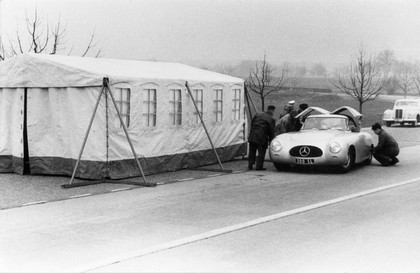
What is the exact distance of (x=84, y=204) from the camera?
974 cm

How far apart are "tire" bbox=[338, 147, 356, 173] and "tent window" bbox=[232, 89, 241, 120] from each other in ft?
13.7

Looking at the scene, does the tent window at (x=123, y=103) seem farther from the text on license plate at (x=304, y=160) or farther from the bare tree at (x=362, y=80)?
the bare tree at (x=362, y=80)

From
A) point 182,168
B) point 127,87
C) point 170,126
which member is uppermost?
point 127,87

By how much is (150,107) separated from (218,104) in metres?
3.14

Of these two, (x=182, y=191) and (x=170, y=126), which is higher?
(x=170, y=126)

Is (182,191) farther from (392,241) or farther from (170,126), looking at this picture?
(392,241)

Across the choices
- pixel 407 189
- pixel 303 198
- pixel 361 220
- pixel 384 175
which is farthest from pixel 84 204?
pixel 384 175

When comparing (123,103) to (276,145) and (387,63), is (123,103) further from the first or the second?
(387,63)

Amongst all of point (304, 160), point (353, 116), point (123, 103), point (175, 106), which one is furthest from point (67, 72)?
point (353, 116)

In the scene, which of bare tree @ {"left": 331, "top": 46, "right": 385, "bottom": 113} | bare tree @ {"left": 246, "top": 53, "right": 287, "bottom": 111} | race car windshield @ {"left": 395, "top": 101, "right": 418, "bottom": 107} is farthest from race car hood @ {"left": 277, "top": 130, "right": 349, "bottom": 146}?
bare tree @ {"left": 331, "top": 46, "right": 385, "bottom": 113}

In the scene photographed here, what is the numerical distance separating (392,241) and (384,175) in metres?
7.07

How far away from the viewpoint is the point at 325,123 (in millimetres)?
15164

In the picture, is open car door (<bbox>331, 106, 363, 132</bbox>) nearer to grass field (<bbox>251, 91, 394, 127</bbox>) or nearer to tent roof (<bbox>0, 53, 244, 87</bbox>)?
tent roof (<bbox>0, 53, 244, 87</bbox>)

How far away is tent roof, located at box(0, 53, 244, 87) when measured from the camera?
12.6m
